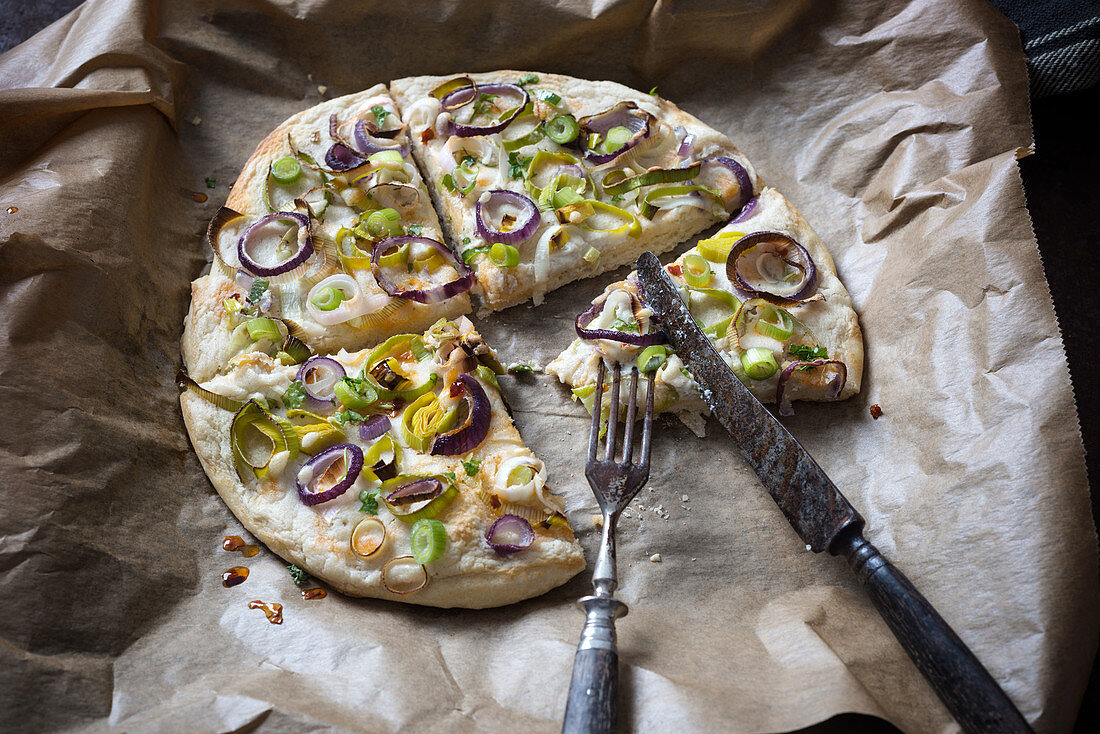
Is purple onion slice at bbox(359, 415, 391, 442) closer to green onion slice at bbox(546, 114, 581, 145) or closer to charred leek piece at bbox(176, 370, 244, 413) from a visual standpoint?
charred leek piece at bbox(176, 370, 244, 413)

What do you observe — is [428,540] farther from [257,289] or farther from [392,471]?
[257,289]

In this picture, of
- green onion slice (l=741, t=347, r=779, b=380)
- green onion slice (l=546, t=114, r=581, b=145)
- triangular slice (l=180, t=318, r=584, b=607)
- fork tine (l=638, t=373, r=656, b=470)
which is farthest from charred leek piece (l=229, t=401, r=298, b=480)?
green onion slice (l=546, t=114, r=581, b=145)

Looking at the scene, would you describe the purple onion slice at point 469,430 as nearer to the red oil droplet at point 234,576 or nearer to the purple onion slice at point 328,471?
the purple onion slice at point 328,471


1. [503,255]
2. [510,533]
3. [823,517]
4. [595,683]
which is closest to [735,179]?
[503,255]

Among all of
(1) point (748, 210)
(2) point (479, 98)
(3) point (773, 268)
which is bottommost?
(3) point (773, 268)

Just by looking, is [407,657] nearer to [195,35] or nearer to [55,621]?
[55,621]
